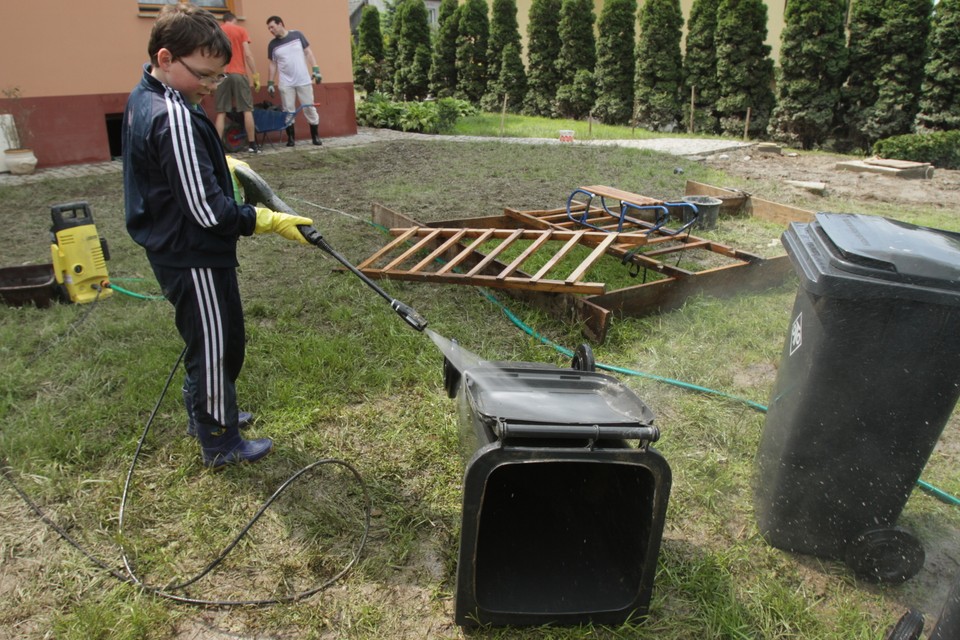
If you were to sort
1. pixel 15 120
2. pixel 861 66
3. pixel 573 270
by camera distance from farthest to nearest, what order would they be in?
1. pixel 861 66
2. pixel 15 120
3. pixel 573 270

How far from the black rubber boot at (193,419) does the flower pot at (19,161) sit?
655 centimetres

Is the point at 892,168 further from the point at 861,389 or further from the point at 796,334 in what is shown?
the point at 861,389

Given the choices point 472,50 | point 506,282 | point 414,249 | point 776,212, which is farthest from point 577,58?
point 506,282

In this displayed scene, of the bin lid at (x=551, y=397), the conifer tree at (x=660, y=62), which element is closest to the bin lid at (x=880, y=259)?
the bin lid at (x=551, y=397)

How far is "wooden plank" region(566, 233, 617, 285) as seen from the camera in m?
3.67

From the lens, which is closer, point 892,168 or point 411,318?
point 411,318

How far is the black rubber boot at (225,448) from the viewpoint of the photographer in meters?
2.47

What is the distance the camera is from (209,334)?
2.27m

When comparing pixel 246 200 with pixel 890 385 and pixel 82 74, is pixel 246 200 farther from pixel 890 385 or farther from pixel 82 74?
pixel 82 74

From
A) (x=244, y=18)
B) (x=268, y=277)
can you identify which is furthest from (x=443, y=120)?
(x=268, y=277)

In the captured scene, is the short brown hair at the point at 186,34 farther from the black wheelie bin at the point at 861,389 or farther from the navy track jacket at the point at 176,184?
the black wheelie bin at the point at 861,389

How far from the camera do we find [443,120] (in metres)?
12.7

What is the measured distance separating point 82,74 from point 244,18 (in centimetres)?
245

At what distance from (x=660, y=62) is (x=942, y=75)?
216 inches
